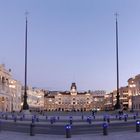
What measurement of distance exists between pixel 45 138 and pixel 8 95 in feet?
353

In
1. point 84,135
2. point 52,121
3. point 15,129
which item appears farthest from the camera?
point 52,121

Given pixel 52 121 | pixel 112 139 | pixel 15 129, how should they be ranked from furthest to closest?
pixel 52 121
pixel 15 129
pixel 112 139

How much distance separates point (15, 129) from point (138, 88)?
110 meters

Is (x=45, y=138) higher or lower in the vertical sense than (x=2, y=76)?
lower

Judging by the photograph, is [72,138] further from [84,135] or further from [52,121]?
[52,121]

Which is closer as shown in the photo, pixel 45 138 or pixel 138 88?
pixel 45 138

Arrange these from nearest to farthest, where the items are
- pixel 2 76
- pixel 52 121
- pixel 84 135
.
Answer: pixel 84 135 < pixel 52 121 < pixel 2 76

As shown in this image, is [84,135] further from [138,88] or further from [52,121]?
[138,88]

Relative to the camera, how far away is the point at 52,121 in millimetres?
35188

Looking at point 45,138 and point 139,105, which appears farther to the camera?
point 139,105

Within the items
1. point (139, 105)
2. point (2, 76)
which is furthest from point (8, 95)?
point (139, 105)

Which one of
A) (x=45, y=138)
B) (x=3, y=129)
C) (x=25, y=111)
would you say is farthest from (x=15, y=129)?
(x=25, y=111)

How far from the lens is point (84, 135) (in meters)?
24.2

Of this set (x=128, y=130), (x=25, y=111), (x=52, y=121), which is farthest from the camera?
(x=25, y=111)
